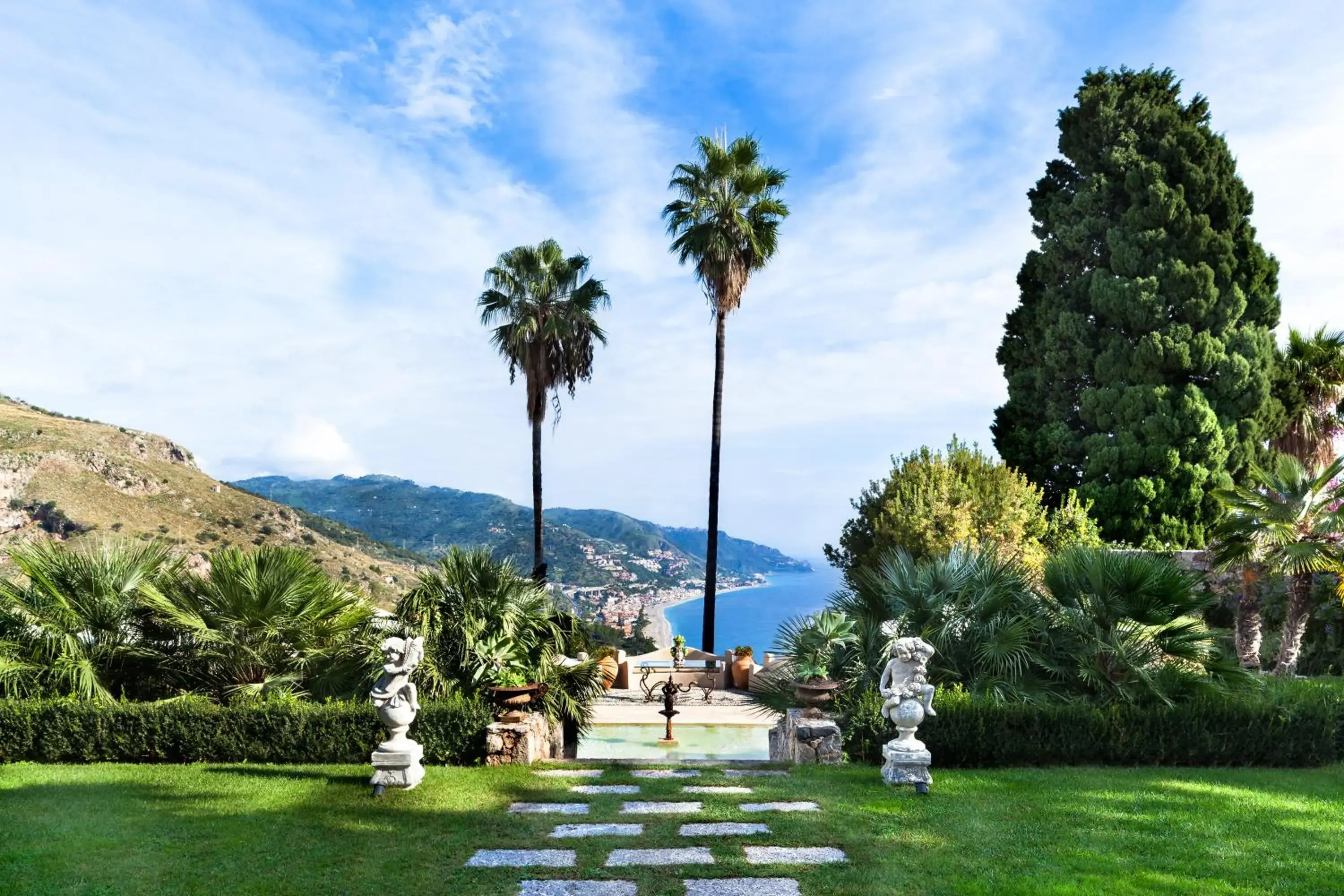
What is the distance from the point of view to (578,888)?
474 centimetres

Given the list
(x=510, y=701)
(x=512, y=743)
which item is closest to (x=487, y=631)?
(x=510, y=701)

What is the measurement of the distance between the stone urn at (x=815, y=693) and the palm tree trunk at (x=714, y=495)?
10.8 m

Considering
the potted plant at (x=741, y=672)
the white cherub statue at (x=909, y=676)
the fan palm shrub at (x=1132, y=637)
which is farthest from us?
the potted plant at (x=741, y=672)

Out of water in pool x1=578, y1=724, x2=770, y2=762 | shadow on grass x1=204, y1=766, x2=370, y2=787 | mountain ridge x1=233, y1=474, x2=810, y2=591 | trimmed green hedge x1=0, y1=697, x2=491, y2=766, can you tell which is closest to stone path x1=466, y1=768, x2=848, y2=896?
shadow on grass x1=204, y1=766, x2=370, y2=787

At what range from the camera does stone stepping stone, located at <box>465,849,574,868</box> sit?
203 inches

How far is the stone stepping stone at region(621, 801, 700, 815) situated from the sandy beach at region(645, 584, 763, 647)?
1411 cm

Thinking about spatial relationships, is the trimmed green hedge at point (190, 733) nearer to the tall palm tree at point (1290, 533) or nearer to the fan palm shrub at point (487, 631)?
the fan palm shrub at point (487, 631)

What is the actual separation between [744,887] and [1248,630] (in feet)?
39.5

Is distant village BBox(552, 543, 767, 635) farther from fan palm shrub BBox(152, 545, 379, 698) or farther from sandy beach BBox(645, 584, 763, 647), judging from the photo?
fan palm shrub BBox(152, 545, 379, 698)

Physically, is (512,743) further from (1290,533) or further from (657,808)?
(1290,533)

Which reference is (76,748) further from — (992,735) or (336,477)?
(336,477)

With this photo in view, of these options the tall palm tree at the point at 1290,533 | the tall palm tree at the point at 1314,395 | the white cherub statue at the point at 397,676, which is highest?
the tall palm tree at the point at 1314,395

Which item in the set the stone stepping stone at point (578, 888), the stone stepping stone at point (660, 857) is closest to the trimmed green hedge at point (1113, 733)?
the stone stepping stone at point (660, 857)

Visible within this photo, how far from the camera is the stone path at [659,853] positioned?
15.5ft
